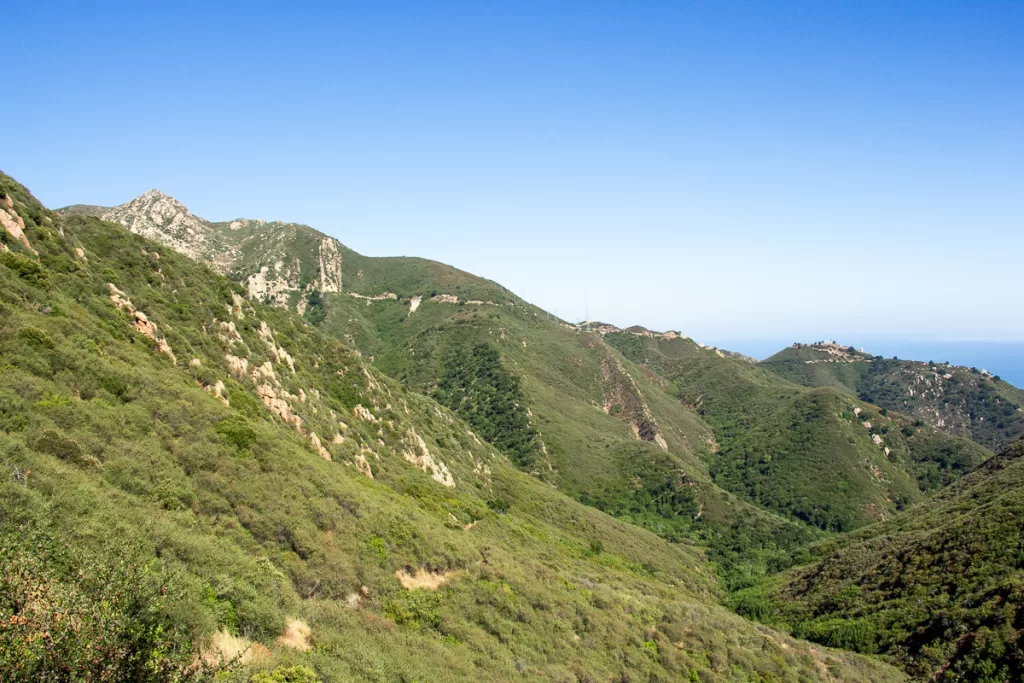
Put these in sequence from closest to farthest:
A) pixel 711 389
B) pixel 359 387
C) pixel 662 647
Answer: pixel 662 647 → pixel 359 387 → pixel 711 389

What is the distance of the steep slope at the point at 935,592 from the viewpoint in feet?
110

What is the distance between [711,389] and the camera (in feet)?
511

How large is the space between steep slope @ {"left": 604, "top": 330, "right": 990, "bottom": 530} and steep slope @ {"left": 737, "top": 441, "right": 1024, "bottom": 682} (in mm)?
30463

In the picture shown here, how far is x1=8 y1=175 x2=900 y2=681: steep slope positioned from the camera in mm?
13695

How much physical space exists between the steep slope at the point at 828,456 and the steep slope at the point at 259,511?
67.7 metres

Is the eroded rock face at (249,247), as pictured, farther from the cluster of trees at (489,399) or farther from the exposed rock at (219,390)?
the exposed rock at (219,390)

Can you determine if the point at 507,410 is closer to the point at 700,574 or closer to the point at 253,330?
the point at 700,574

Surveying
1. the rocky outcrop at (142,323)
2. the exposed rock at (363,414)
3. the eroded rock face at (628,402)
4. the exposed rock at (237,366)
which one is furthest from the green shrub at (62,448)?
the eroded rock face at (628,402)

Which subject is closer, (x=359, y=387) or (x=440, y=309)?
(x=359, y=387)

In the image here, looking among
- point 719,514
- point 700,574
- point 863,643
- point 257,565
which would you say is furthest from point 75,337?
point 719,514

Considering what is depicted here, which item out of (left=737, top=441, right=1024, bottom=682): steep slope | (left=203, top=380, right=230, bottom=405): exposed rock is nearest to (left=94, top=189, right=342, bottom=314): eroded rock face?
(left=203, top=380, right=230, bottom=405): exposed rock

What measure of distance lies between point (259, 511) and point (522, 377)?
3169 inches

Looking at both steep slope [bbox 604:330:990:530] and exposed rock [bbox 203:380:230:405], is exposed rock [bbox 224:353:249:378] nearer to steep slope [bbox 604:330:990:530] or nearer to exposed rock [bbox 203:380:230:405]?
exposed rock [bbox 203:380:230:405]

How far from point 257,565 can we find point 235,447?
7.43m
